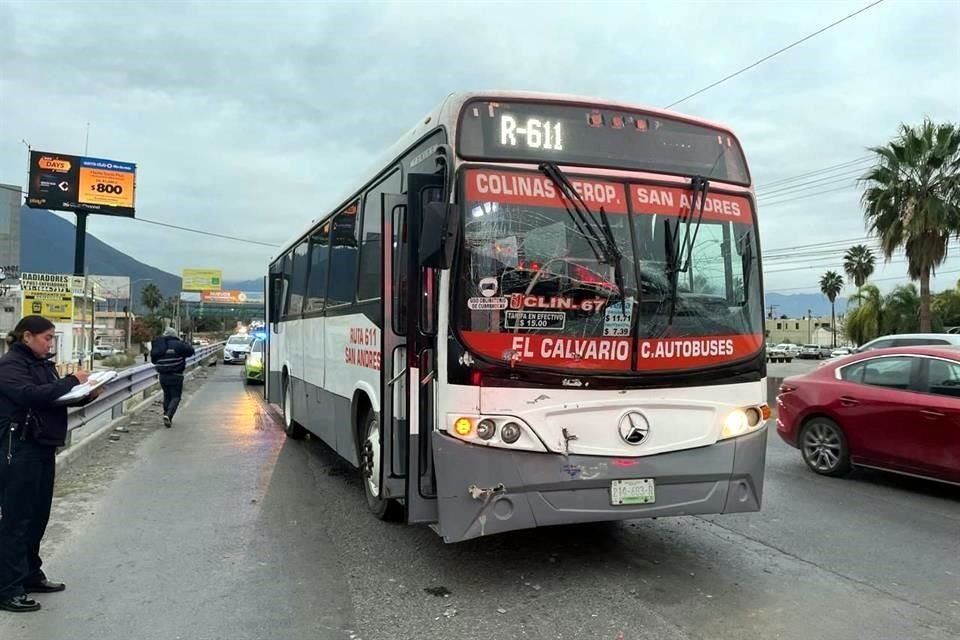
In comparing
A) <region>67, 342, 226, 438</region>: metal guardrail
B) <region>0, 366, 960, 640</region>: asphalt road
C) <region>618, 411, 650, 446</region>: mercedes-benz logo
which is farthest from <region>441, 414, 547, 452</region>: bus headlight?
<region>67, 342, 226, 438</region>: metal guardrail

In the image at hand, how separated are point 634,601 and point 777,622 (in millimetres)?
819

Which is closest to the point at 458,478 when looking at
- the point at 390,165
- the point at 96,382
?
the point at 96,382

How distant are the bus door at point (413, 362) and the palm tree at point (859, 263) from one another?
239 feet

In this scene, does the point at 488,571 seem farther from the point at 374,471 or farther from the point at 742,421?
the point at 742,421

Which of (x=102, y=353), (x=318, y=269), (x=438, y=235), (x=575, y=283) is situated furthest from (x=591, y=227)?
(x=102, y=353)

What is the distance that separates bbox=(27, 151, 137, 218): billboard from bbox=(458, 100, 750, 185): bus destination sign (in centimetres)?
4113

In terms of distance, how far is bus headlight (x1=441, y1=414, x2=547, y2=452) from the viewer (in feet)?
14.6

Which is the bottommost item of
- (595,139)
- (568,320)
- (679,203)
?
(568,320)

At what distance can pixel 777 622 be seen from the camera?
418 cm

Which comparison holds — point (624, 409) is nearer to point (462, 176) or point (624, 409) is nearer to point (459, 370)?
point (459, 370)

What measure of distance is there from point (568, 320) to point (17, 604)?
12.4ft

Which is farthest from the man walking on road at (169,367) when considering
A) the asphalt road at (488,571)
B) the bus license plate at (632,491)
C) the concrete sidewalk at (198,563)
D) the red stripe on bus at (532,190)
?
the bus license plate at (632,491)

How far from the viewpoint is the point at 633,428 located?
4688 millimetres

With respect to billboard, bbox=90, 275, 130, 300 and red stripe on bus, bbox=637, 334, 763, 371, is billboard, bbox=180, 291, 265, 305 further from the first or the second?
red stripe on bus, bbox=637, 334, 763, 371
